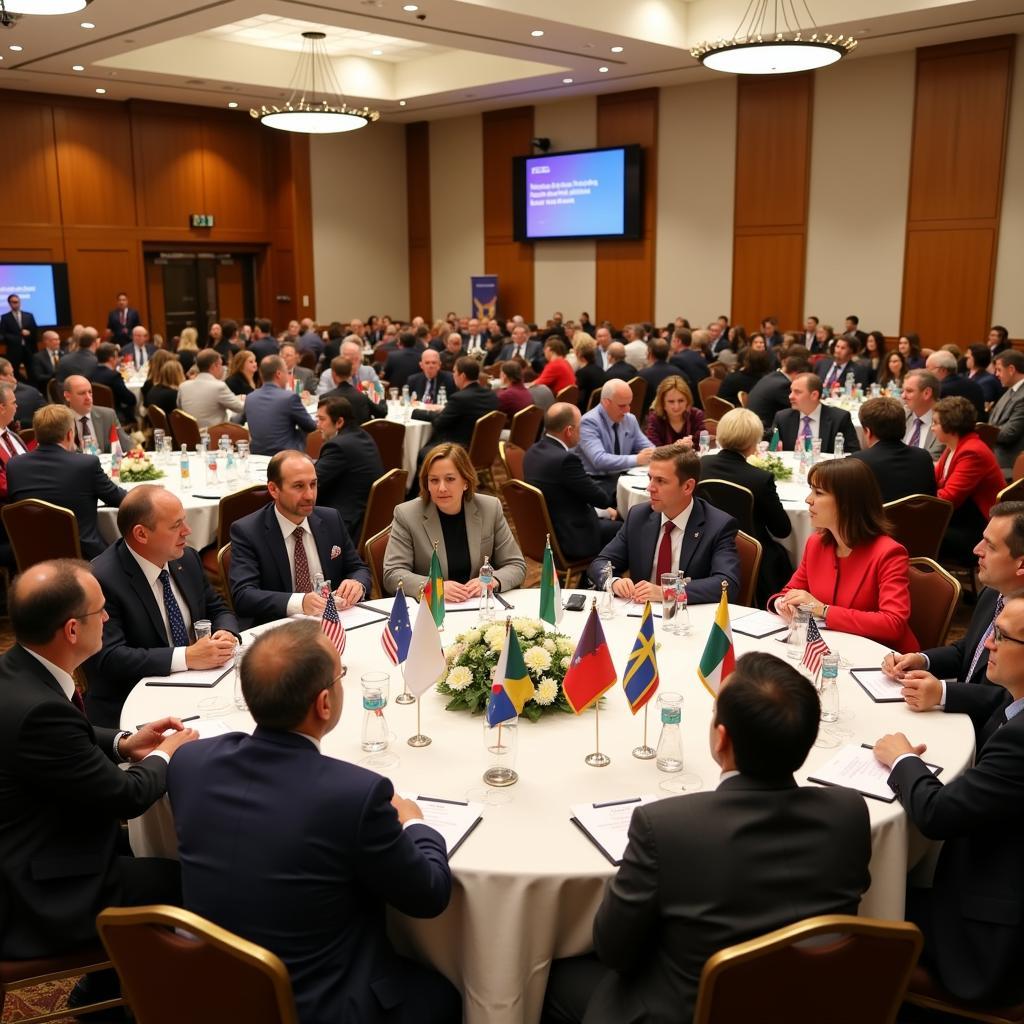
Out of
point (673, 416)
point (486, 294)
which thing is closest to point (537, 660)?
point (673, 416)

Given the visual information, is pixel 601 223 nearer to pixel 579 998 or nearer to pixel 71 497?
pixel 71 497

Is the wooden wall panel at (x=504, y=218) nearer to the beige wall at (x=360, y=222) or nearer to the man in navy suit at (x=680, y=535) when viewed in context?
the beige wall at (x=360, y=222)

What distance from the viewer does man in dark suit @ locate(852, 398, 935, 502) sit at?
5715mm

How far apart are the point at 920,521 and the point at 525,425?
14.5 ft

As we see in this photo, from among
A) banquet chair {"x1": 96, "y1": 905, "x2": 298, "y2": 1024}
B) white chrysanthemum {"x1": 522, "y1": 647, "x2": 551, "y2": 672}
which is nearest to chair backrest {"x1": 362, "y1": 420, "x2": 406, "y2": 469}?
white chrysanthemum {"x1": 522, "y1": 647, "x2": 551, "y2": 672}

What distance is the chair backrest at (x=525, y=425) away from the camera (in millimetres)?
9172

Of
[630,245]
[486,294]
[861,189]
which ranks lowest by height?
[486,294]

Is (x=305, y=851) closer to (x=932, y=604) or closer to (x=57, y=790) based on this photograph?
(x=57, y=790)

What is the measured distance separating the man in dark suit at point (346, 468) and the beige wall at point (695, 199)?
11085 mm

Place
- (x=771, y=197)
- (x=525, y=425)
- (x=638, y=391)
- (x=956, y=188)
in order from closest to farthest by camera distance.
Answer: (x=525, y=425)
(x=638, y=391)
(x=956, y=188)
(x=771, y=197)

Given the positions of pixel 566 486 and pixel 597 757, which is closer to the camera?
pixel 597 757

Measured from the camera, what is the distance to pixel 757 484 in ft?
17.6

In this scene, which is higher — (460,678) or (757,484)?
(757,484)

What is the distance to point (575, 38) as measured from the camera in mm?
12508
